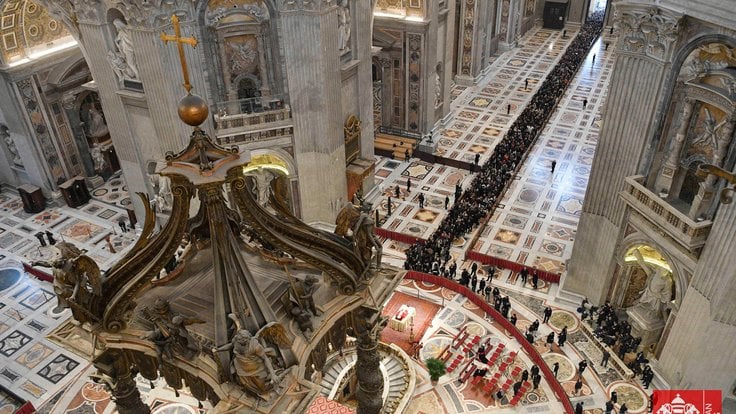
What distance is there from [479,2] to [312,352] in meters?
30.9

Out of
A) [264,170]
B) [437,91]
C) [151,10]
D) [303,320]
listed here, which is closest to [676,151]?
[303,320]

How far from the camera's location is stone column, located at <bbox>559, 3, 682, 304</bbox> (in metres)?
14.1

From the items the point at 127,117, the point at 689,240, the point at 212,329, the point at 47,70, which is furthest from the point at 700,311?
the point at 47,70

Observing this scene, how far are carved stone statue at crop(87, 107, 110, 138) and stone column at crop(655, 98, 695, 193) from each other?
73.9 feet

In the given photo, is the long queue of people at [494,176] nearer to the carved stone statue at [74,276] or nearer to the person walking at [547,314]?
the person walking at [547,314]

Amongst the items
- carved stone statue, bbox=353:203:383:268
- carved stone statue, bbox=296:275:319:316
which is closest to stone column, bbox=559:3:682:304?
carved stone statue, bbox=353:203:383:268

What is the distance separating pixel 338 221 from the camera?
8102 millimetres

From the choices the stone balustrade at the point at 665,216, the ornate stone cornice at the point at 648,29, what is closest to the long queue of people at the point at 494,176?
the stone balustrade at the point at 665,216

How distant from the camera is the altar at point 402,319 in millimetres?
17878

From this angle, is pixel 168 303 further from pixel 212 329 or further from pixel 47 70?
pixel 47 70

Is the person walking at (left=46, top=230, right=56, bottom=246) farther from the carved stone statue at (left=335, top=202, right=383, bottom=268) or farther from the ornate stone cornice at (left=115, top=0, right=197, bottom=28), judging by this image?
the carved stone statue at (left=335, top=202, right=383, bottom=268)

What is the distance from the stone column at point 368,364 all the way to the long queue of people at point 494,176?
10.7 meters

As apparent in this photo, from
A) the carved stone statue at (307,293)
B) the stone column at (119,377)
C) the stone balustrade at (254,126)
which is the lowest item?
the stone balustrade at (254,126)

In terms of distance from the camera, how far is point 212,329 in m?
6.93
